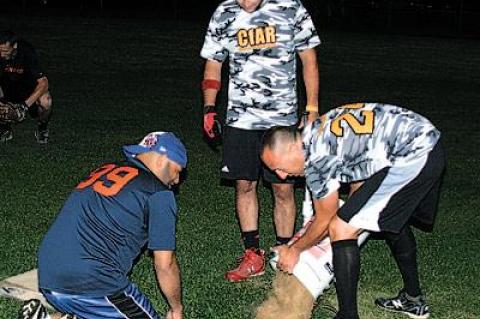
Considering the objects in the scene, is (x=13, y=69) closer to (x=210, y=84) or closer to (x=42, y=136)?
(x=42, y=136)

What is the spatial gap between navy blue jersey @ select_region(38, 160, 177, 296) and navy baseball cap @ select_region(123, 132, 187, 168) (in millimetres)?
126

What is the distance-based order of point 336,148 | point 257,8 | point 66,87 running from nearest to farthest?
1. point 336,148
2. point 257,8
3. point 66,87

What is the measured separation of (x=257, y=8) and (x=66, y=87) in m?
10.5

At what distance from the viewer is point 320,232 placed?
17.7 ft

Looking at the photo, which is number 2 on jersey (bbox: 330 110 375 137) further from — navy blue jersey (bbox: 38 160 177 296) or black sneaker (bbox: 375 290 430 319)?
black sneaker (bbox: 375 290 430 319)

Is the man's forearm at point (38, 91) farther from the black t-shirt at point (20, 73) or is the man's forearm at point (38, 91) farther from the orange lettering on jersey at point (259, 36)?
the orange lettering on jersey at point (259, 36)

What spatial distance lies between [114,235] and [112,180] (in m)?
0.29

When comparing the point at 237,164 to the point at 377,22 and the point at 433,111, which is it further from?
the point at 377,22

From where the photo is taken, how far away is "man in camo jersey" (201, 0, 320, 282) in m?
6.69

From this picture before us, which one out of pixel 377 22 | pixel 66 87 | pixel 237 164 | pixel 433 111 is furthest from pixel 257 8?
pixel 377 22

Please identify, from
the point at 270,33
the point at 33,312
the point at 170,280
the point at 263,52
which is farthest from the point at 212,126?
the point at 33,312

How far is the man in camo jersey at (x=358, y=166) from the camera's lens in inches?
207

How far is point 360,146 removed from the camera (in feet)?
17.3

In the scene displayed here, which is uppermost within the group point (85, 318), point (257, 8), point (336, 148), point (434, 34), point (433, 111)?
point (257, 8)
